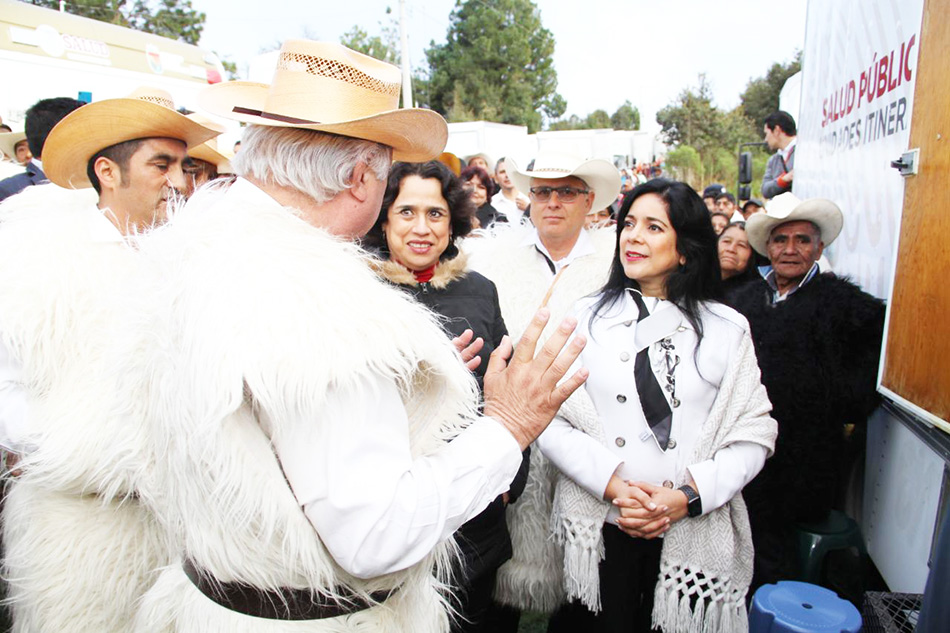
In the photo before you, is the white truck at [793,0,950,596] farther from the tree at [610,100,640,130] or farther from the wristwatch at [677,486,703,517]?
the tree at [610,100,640,130]

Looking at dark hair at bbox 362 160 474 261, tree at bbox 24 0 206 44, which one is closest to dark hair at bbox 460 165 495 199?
dark hair at bbox 362 160 474 261

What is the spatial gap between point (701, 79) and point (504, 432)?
117 ft

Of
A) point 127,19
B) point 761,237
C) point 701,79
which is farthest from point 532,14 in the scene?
point 761,237

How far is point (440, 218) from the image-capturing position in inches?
108

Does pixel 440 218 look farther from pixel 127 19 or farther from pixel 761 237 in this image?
pixel 127 19

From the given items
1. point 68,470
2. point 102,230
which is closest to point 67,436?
point 68,470

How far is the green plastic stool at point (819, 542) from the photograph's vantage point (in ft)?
9.49

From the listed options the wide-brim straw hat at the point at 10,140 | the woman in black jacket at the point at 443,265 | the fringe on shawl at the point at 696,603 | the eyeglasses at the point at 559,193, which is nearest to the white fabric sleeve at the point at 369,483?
the woman in black jacket at the point at 443,265

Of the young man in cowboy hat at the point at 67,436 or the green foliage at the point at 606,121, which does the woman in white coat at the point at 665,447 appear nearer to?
the young man in cowboy hat at the point at 67,436

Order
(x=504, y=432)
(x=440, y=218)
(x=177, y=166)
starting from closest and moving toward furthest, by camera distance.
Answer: (x=504, y=432) < (x=440, y=218) < (x=177, y=166)

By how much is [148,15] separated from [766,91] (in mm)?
38773

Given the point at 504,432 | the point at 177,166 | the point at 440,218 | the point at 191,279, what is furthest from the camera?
the point at 177,166

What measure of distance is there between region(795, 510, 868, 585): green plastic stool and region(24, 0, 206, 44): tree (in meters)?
41.2

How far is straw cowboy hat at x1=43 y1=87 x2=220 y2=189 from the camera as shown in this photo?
8.61 ft
